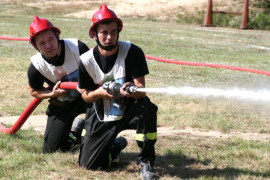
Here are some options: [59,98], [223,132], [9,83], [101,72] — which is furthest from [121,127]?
[9,83]

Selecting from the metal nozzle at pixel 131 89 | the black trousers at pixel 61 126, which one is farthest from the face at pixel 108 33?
the black trousers at pixel 61 126

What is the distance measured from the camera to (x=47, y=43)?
16.4 feet

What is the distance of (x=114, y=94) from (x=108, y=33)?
1.82 ft

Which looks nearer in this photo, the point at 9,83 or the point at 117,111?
the point at 117,111

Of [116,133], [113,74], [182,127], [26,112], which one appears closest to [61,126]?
[26,112]

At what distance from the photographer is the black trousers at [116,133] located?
4.30 meters

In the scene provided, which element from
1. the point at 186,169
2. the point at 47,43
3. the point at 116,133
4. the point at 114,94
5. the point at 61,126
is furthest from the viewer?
the point at 61,126

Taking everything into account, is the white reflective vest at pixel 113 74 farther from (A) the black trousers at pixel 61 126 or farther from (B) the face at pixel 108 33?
(A) the black trousers at pixel 61 126

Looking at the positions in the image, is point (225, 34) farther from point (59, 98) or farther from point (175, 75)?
point (59, 98)

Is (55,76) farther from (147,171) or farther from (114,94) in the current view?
(147,171)

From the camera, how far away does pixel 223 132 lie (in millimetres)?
6184

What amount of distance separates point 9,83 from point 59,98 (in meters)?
4.38

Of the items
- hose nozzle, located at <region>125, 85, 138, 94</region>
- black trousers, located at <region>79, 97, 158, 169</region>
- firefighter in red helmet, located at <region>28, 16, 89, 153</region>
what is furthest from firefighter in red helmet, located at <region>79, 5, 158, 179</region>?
firefighter in red helmet, located at <region>28, 16, 89, 153</region>

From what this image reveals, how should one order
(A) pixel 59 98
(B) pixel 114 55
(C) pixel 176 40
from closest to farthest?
(B) pixel 114 55 < (A) pixel 59 98 < (C) pixel 176 40
